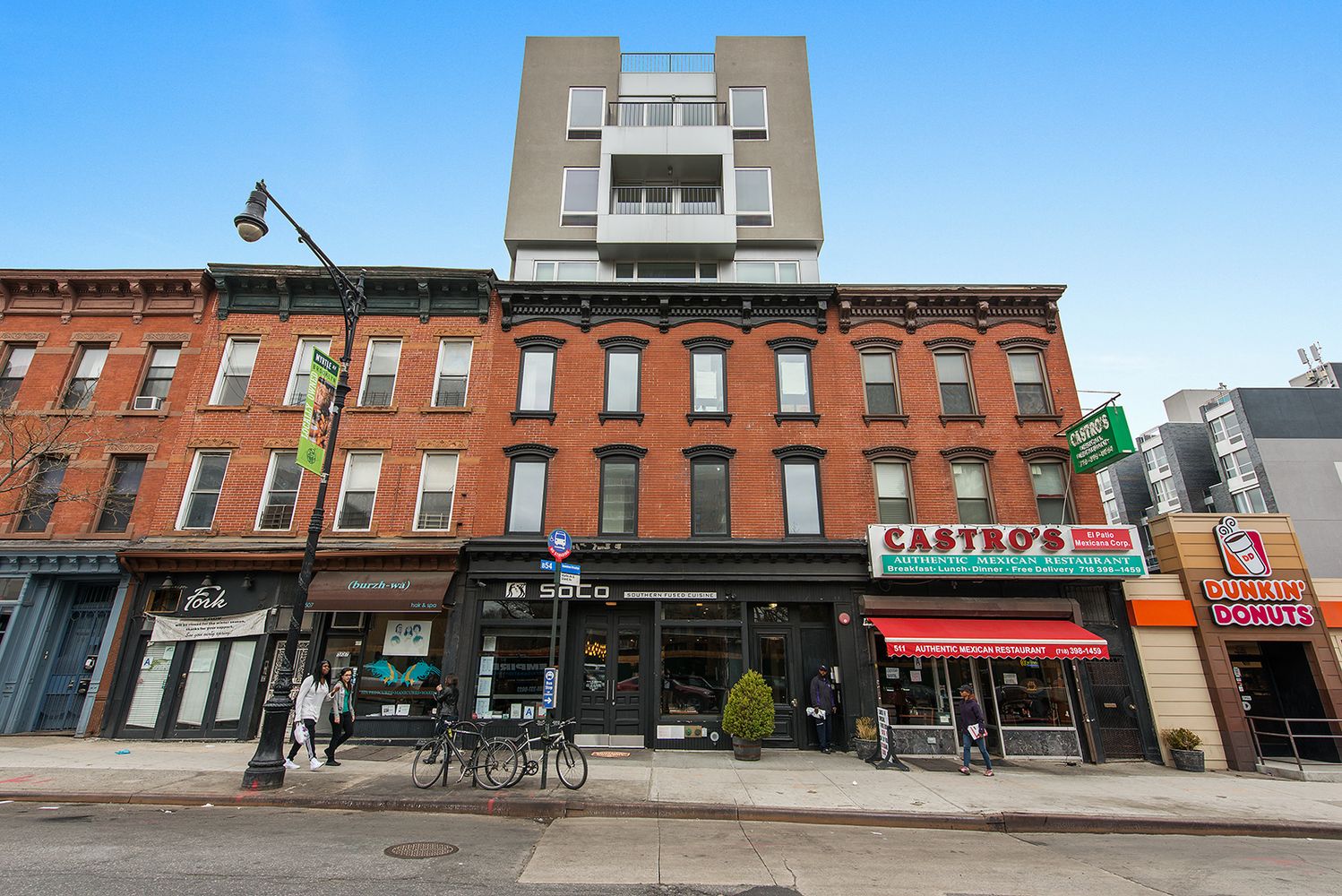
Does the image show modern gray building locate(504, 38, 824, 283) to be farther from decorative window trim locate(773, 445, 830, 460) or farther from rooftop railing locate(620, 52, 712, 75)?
decorative window trim locate(773, 445, 830, 460)

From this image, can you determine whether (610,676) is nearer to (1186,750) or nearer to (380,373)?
(380,373)

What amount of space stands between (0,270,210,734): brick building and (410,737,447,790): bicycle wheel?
10.4 metres

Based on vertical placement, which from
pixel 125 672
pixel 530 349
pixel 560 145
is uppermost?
pixel 560 145

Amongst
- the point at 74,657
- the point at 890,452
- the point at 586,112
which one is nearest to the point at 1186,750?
the point at 890,452

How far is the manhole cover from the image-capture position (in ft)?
23.1

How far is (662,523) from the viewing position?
1620cm

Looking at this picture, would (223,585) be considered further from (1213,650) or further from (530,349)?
(1213,650)

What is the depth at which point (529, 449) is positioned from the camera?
1683cm

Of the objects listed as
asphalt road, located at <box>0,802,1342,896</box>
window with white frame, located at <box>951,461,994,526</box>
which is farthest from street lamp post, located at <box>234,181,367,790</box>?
window with white frame, located at <box>951,461,994,526</box>

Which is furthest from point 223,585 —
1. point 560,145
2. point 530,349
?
point 560,145

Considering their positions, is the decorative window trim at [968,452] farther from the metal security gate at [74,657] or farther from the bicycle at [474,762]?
the metal security gate at [74,657]

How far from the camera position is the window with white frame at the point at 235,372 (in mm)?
17625

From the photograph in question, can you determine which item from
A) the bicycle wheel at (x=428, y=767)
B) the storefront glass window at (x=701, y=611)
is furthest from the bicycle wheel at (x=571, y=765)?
the storefront glass window at (x=701, y=611)

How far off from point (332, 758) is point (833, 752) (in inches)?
432
